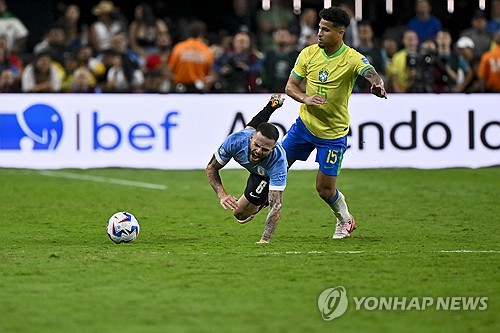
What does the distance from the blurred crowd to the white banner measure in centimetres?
46

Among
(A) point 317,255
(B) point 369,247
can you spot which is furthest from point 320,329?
(B) point 369,247

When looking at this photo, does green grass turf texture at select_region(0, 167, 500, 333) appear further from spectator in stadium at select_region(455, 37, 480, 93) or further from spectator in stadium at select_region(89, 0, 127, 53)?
spectator in stadium at select_region(89, 0, 127, 53)

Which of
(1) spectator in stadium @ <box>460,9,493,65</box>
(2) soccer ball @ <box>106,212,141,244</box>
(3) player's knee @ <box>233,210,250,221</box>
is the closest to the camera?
(2) soccer ball @ <box>106,212,141,244</box>

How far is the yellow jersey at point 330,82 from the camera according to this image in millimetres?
11852

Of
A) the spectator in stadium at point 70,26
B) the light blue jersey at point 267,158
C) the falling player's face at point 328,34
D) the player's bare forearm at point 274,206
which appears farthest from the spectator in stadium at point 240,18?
the player's bare forearm at point 274,206

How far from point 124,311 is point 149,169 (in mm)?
11946

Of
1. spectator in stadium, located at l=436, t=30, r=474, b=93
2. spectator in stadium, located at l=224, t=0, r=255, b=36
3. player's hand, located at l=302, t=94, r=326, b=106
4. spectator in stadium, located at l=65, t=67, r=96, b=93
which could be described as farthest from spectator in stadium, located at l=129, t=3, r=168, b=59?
player's hand, located at l=302, t=94, r=326, b=106

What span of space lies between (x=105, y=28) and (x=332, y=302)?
54.2 ft

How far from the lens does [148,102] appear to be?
19672 mm

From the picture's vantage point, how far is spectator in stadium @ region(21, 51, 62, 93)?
67.6 feet

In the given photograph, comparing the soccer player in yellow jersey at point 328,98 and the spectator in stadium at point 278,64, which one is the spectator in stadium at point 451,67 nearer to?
the spectator in stadium at point 278,64

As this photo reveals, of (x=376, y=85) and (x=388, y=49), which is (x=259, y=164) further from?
(x=388, y=49)

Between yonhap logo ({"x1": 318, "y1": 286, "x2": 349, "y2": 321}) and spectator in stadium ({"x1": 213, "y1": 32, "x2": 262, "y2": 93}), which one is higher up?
yonhap logo ({"x1": 318, "y1": 286, "x2": 349, "y2": 321})

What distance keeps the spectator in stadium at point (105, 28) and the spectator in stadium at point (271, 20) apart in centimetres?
296
